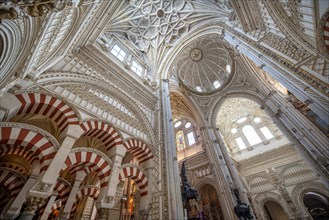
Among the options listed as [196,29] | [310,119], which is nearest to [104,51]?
[196,29]

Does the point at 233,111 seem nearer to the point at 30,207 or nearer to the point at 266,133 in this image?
the point at 266,133

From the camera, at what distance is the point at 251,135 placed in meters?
14.6

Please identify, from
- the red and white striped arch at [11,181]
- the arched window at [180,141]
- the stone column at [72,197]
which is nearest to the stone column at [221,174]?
the arched window at [180,141]

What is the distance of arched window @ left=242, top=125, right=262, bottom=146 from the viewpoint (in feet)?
46.0

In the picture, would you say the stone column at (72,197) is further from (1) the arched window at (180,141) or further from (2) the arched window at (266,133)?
(2) the arched window at (266,133)

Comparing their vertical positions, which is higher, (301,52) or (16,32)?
(301,52)

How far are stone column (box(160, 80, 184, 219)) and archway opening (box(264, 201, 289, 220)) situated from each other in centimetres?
1113

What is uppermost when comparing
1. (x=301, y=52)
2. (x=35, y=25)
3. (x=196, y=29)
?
(x=196, y=29)

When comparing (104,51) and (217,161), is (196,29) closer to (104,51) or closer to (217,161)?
(104,51)

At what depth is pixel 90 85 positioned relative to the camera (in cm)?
586

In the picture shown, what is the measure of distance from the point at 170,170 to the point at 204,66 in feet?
40.0

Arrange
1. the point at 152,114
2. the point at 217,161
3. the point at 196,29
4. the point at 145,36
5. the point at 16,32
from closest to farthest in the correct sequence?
1. the point at 16,32
2. the point at 152,114
3. the point at 217,161
4. the point at 196,29
5. the point at 145,36

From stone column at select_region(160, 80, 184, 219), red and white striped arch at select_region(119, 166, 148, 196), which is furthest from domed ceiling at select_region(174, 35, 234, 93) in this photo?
red and white striped arch at select_region(119, 166, 148, 196)

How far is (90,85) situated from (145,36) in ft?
26.0
